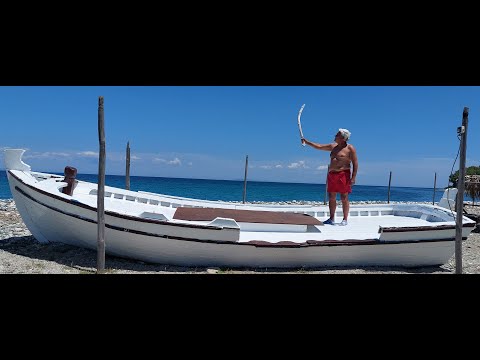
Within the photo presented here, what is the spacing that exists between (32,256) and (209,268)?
271cm

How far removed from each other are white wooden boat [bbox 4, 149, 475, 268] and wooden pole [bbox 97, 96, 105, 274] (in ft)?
0.92

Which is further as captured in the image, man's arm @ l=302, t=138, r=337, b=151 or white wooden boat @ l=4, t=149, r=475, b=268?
man's arm @ l=302, t=138, r=337, b=151

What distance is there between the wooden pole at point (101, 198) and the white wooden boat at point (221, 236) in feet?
0.92

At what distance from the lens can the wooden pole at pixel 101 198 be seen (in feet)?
15.3

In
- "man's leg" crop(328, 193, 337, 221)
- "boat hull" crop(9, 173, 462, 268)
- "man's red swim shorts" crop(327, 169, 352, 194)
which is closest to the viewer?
"boat hull" crop(9, 173, 462, 268)

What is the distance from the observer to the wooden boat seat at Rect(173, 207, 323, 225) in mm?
5834

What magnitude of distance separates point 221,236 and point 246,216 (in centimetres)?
128

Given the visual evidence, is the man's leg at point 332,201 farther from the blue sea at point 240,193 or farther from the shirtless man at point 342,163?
the blue sea at point 240,193

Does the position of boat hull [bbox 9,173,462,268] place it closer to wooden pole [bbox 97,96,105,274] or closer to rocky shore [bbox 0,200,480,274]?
rocky shore [bbox 0,200,480,274]

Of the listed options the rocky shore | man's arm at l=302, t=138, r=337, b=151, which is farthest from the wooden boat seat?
man's arm at l=302, t=138, r=337, b=151
